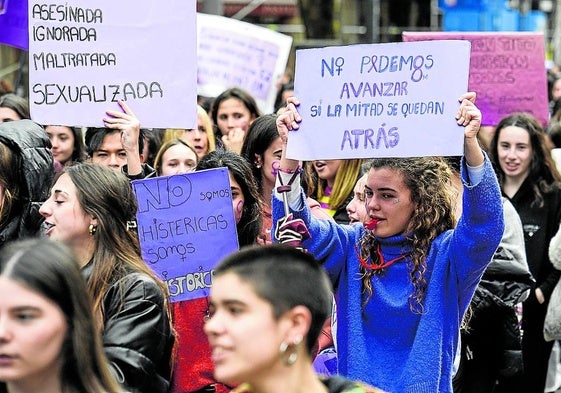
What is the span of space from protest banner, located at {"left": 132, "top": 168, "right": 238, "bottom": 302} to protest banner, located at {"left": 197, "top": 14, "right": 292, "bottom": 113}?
17.1 feet

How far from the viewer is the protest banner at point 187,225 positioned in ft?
17.6

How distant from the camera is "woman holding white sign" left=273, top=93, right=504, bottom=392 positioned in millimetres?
4469

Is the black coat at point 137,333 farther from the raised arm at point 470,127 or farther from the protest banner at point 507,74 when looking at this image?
the protest banner at point 507,74

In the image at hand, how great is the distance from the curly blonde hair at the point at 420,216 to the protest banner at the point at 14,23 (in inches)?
102

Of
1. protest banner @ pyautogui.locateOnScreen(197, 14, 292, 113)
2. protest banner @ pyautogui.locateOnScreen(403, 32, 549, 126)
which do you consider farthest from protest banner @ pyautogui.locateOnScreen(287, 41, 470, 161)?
protest banner @ pyautogui.locateOnScreen(197, 14, 292, 113)

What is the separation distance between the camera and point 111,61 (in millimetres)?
5707

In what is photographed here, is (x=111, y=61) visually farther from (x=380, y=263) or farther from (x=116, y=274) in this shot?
(x=380, y=263)

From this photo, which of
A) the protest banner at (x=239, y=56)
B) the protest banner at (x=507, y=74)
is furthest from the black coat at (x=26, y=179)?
the protest banner at (x=239, y=56)

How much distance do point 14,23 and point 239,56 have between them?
13.5 ft

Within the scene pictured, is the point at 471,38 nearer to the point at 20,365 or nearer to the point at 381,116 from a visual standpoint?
the point at 381,116

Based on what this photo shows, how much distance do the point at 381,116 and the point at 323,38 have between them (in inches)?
769

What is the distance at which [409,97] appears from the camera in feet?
15.9

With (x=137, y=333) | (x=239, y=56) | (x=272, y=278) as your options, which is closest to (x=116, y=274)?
(x=137, y=333)

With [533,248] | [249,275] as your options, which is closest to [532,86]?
[533,248]
